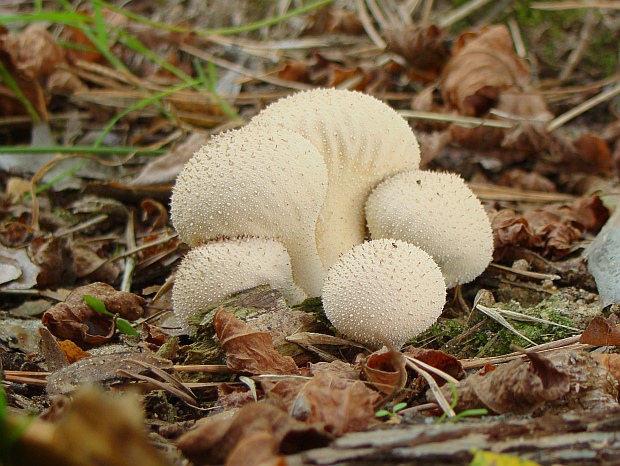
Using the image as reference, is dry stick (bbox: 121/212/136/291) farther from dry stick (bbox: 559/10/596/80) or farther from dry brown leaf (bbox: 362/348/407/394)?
dry stick (bbox: 559/10/596/80)

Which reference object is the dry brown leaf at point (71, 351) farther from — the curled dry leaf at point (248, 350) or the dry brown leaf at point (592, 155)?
the dry brown leaf at point (592, 155)

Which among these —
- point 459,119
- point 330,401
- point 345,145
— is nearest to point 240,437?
point 330,401

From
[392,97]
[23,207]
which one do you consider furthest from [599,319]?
[23,207]

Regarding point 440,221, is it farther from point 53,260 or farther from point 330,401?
point 53,260

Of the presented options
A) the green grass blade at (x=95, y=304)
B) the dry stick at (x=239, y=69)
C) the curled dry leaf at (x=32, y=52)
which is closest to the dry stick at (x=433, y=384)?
the green grass blade at (x=95, y=304)

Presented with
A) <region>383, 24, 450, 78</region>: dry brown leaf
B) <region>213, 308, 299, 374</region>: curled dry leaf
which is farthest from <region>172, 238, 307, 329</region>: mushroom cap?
<region>383, 24, 450, 78</region>: dry brown leaf

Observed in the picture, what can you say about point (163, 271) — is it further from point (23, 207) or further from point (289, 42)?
point (289, 42)

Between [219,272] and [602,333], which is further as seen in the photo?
[219,272]
